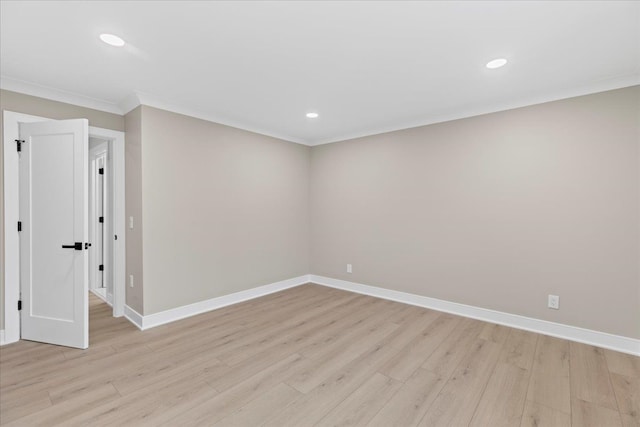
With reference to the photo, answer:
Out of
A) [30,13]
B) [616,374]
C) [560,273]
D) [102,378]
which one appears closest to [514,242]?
[560,273]

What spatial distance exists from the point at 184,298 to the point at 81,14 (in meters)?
2.81

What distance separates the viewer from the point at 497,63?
239 centimetres

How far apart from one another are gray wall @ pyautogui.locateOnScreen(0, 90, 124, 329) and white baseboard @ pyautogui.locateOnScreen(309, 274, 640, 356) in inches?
155

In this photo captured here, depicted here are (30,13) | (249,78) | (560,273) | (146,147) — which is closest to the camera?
(30,13)

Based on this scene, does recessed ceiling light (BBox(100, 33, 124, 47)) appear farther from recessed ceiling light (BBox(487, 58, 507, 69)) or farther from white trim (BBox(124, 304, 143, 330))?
recessed ceiling light (BBox(487, 58, 507, 69))

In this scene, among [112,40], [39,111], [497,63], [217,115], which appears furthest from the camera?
[217,115]

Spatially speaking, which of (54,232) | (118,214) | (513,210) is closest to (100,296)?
(118,214)

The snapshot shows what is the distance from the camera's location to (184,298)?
347cm

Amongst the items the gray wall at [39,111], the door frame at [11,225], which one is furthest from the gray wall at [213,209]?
the door frame at [11,225]

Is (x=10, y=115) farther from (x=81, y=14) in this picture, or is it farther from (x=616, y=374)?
(x=616, y=374)

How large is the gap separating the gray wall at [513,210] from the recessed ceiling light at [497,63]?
1.01 metres

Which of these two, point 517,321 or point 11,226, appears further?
point 517,321

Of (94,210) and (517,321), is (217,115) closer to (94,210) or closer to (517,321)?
(94,210)

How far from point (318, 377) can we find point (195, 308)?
201 cm
